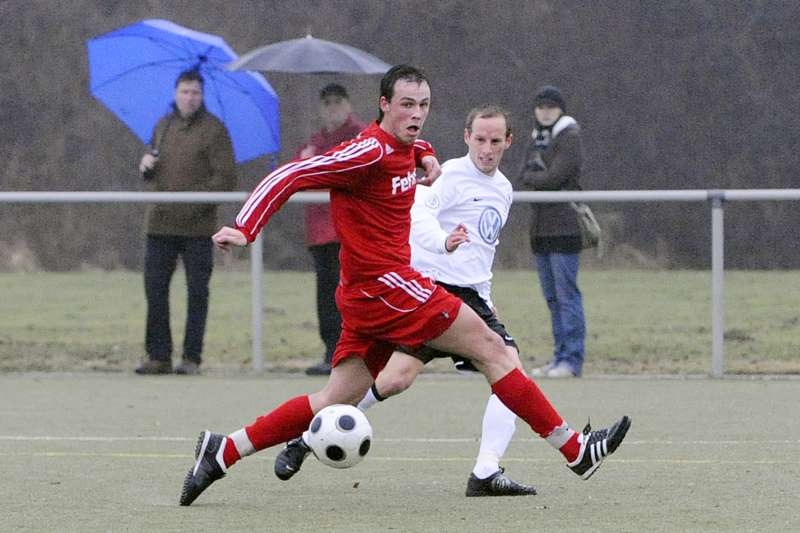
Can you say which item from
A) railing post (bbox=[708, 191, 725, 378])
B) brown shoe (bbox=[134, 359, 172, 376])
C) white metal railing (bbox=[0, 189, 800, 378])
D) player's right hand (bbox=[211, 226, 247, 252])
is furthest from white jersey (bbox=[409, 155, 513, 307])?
brown shoe (bbox=[134, 359, 172, 376])

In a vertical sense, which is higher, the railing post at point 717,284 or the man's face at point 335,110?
the man's face at point 335,110

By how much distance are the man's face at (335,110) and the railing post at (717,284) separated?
2.43 m

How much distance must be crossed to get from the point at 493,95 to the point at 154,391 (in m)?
5.38

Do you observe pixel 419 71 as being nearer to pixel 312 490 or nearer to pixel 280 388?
pixel 312 490

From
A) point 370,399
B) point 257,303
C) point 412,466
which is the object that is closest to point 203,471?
point 370,399

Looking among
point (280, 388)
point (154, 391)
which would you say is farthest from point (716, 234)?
point (154, 391)

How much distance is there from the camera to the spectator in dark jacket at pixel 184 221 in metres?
11.6

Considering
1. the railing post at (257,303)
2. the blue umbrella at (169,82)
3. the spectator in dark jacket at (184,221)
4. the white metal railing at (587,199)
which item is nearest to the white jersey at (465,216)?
the white metal railing at (587,199)

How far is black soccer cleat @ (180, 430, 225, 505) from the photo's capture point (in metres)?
6.26

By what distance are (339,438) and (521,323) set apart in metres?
6.33

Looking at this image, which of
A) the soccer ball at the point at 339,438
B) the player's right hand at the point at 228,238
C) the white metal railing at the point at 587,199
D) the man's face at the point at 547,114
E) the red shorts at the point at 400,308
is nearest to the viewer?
the player's right hand at the point at 228,238

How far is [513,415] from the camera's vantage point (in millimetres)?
6715

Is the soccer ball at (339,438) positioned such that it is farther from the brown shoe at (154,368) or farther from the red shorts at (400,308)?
the brown shoe at (154,368)

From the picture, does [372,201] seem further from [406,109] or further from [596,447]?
[596,447]
